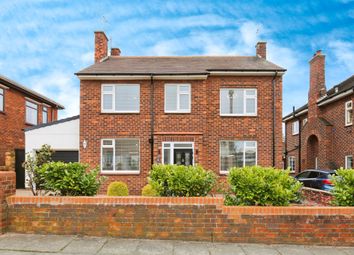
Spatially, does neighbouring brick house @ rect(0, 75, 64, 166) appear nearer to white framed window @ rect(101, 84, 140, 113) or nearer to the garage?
the garage

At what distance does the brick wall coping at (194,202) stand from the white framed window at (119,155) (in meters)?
8.64

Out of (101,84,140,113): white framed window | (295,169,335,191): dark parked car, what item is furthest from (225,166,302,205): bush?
(101,84,140,113): white framed window

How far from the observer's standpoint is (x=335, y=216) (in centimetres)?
593

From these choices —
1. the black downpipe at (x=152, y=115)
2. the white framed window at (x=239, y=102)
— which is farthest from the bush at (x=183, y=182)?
the white framed window at (x=239, y=102)

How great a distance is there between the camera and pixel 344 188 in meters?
6.53

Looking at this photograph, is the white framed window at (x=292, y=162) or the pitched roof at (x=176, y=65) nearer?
the pitched roof at (x=176, y=65)

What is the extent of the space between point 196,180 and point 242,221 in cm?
120

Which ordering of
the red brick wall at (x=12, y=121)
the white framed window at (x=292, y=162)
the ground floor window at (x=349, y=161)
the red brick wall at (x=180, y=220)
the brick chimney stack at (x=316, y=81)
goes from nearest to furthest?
1. the red brick wall at (x=180, y=220)
2. the ground floor window at (x=349, y=161)
3. the red brick wall at (x=12, y=121)
4. the brick chimney stack at (x=316, y=81)
5. the white framed window at (x=292, y=162)

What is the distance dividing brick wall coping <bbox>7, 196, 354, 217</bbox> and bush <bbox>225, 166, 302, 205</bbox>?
0.33m

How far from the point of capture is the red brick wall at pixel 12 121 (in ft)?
61.2

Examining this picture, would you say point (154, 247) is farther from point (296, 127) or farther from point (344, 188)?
point (296, 127)

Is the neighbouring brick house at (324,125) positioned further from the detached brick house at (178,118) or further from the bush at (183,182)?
the bush at (183,182)

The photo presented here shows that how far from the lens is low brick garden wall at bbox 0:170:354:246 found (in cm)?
592

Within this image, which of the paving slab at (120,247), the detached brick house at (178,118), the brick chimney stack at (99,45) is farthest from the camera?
the brick chimney stack at (99,45)
